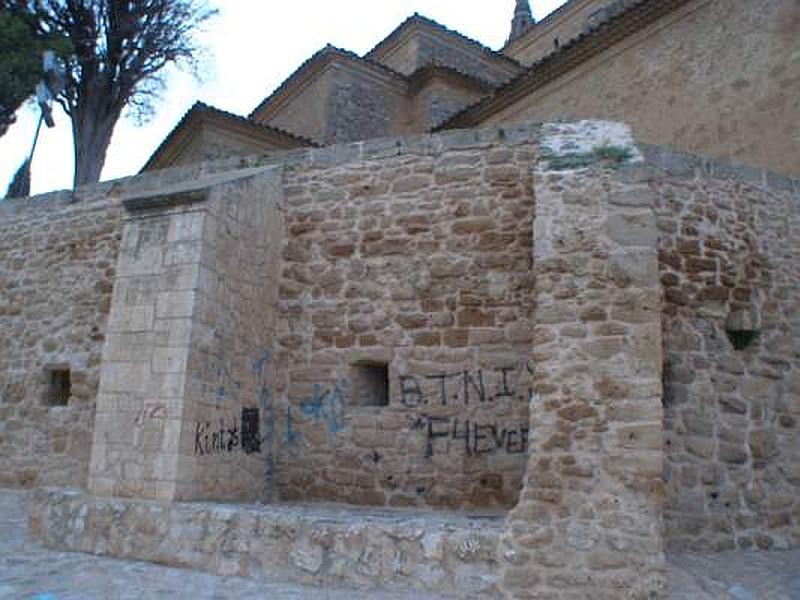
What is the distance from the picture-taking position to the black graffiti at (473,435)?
5.36m

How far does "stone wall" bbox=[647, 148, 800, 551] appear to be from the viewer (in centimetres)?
537

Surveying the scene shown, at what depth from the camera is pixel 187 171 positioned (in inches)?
280

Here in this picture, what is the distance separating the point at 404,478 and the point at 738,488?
8.43 ft

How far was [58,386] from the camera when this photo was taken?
7473 mm

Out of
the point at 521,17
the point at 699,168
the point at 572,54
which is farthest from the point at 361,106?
the point at 521,17

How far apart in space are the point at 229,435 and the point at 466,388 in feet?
6.11

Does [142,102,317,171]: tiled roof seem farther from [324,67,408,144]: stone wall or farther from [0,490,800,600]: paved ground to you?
[0,490,800,600]: paved ground

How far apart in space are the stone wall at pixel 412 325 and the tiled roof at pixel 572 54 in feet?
19.5

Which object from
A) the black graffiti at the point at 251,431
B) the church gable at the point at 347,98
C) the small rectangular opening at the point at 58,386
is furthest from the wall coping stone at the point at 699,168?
the church gable at the point at 347,98

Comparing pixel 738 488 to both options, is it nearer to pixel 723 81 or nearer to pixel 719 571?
pixel 719 571

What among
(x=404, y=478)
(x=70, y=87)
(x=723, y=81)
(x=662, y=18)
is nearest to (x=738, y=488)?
(x=404, y=478)

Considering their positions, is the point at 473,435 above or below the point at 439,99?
below

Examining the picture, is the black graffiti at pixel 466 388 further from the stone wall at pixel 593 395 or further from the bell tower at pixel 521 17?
the bell tower at pixel 521 17

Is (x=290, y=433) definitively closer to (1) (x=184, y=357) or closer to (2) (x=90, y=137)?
(1) (x=184, y=357)
